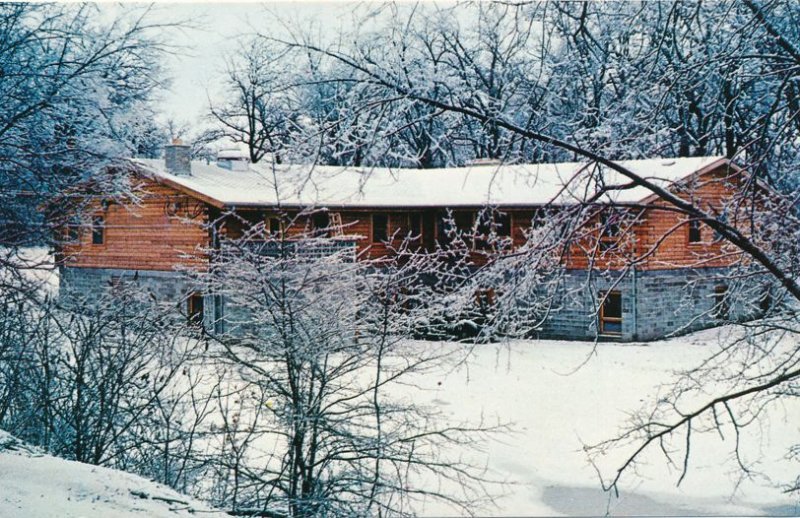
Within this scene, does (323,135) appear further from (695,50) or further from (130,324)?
(130,324)

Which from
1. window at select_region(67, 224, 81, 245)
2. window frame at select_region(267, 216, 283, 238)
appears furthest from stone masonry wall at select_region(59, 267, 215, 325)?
window frame at select_region(267, 216, 283, 238)

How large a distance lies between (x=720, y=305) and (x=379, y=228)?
2250 mm

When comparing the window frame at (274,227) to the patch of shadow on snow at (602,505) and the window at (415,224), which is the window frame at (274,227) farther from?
the patch of shadow on snow at (602,505)

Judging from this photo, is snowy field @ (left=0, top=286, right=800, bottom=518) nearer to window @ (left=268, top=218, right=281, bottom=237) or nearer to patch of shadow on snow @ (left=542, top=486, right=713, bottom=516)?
patch of shadow on snow @ (left=542, top=486, right=713, bottom=516)

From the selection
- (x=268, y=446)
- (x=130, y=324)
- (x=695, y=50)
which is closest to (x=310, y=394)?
(x=268, y=446)

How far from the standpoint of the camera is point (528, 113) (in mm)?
2805

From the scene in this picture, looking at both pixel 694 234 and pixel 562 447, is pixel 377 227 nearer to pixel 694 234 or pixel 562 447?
pixel 562 447

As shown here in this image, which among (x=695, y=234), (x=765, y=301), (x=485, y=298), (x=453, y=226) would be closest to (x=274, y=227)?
(x=453, y=226)

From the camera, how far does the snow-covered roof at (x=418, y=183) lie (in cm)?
275

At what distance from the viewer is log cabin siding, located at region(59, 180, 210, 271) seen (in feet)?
13.0

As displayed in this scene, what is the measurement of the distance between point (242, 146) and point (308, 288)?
0.86 metres

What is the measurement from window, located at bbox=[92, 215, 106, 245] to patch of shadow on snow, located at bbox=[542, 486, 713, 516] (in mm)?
2856

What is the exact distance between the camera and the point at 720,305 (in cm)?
315

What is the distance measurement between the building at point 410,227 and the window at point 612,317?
0.01 meters
